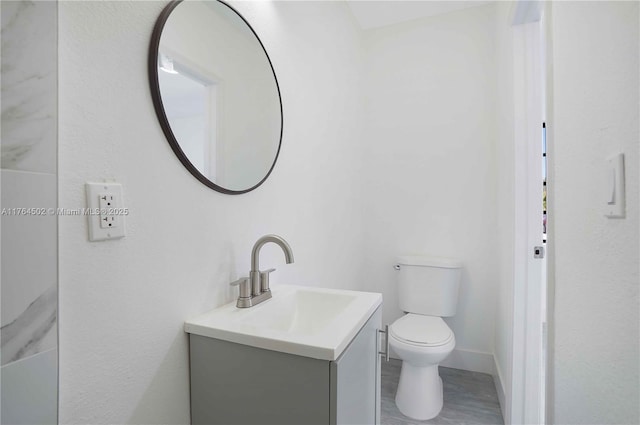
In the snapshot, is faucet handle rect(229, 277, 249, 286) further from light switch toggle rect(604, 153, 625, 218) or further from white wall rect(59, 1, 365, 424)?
light switch toggle rect(604, 153, 625, 218)

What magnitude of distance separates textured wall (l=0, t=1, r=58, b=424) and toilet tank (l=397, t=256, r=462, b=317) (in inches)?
81.2

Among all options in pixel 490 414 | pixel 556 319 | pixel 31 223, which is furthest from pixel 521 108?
pixel 31 223

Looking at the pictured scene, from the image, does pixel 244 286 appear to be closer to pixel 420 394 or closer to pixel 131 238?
pixel 131 238

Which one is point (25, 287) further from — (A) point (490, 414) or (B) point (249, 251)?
(A) point (490, 414)

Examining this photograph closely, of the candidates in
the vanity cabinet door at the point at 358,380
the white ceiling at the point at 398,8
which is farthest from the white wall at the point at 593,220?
the white ceiling at the point at 398,8

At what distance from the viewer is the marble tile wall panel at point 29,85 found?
55 centimetres

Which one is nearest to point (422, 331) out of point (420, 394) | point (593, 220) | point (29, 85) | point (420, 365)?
point (420, 365)

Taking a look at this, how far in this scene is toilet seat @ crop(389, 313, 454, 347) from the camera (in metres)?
1.77

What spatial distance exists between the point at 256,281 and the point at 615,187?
101cm

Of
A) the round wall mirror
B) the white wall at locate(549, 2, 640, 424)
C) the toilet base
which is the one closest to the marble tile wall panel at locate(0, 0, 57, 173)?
the round wall mirror

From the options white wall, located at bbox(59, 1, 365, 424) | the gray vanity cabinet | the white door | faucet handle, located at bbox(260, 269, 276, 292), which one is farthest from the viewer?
the white door

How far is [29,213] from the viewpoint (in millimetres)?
587

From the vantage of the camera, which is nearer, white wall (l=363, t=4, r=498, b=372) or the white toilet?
the white toilet

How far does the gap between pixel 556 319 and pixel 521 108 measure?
122 centimetres
